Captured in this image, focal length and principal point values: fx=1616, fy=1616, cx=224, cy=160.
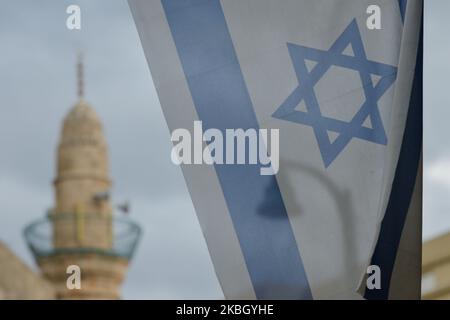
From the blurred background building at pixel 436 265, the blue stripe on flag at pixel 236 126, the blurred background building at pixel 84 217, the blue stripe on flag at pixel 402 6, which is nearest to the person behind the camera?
the blue stripe on flag at pixel 236 126

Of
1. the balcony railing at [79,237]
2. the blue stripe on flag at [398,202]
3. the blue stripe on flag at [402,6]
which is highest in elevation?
the balcony railing at [79,237]

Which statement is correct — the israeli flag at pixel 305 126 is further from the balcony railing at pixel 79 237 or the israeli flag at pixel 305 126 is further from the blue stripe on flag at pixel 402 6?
the balcony railing at pixel 79 237

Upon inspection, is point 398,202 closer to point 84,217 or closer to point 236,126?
point 236,126

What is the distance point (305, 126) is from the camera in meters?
7.06

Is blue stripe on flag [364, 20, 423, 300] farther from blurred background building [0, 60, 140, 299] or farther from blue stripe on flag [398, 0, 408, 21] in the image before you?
blurred background building [0, 60, 140, 299]

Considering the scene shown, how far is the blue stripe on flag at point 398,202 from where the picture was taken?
22.0ft

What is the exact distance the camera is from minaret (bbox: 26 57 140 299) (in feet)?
292

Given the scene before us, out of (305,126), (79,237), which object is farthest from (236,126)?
(79,237)

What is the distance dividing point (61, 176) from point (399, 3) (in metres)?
86.0

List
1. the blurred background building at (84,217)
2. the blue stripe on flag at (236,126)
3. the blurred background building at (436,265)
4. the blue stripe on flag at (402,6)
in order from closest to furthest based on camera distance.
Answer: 1. the blue stripe on flag at (236,126)
2. the blue stripe on flag at (402,6)
3. the blurred background building at (436,265)
4. the blurred background building at (84,217)

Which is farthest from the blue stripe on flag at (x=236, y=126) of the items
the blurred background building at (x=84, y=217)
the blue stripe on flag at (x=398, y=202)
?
the blurred background building at (x=84, y=217)

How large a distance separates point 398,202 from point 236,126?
0.79 m

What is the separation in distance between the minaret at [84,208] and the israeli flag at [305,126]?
8165 centimetres
